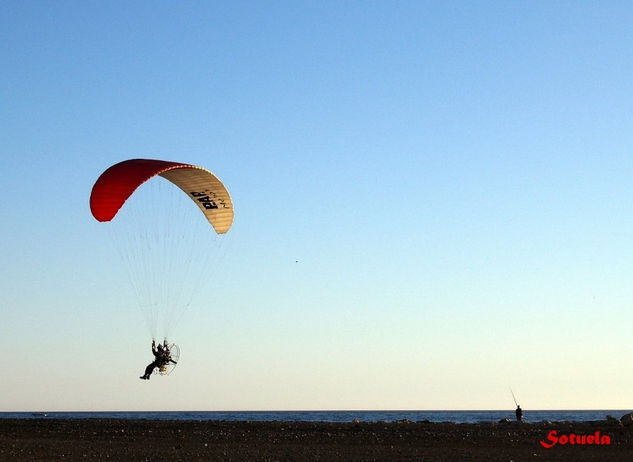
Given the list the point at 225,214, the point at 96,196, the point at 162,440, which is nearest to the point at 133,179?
the point at 96,196

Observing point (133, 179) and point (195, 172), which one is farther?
point (195, 172)

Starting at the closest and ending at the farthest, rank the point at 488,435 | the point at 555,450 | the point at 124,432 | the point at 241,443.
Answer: the point at 555,450 < the point at 241,443 < the point at 488,435 < the point at 124,432

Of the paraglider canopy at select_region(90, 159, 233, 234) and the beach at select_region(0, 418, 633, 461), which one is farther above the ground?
the paraglider canopy at select_region(90, 159, 233, 234)

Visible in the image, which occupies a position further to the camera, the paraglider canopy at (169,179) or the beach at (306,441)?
the paraglider canopy at (169,179)

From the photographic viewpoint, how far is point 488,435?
2733 cm

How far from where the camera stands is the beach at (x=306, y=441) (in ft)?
71.6

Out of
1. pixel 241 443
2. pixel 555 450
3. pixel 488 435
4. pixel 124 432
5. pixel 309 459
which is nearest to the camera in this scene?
pixel 309 459

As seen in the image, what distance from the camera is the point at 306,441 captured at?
26.0 metres

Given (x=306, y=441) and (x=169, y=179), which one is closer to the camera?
(x=306, y=441)

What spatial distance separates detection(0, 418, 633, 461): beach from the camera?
21.8m

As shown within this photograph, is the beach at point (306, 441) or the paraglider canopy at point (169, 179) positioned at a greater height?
the paraglider canopy at point (169, 179)

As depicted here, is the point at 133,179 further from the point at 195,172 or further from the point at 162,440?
the point at 162,440

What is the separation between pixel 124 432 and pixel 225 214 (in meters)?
8.22

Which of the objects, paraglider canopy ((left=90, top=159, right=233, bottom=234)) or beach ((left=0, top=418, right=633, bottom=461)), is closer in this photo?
beach ((left=0, top=418, right=633, bottom=461))
